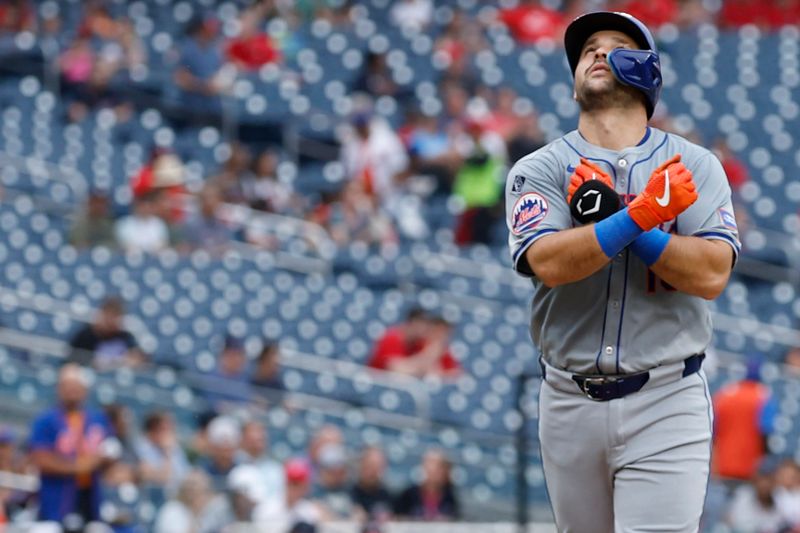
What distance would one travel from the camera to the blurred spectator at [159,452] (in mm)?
8148

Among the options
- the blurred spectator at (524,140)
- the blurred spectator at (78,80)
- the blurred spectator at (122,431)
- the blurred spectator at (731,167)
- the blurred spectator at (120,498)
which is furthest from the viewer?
the blurred spectator at (78,80)

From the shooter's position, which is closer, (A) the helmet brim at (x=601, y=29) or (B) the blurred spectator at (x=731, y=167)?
(A) the helmet brim at (x=601, y=29)

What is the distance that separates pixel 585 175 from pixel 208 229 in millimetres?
7898

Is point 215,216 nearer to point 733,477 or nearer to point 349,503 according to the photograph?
point 349,503

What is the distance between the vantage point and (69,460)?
7578mm

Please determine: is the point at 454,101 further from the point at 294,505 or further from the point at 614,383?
the point at 614,383

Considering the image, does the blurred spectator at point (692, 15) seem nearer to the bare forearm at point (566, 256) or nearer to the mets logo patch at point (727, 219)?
the mets logo patch at point (727, 219)

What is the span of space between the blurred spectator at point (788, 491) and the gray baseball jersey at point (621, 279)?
3.98 meters

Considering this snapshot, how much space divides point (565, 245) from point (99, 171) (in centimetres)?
935

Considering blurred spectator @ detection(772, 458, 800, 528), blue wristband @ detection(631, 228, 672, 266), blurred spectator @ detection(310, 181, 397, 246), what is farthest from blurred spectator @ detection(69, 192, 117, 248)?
blue wristband @ detection(631, 228, 672, 266)

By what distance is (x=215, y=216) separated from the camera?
446 inches

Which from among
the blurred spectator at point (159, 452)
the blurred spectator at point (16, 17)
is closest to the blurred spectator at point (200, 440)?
the blurred spectator at point (159, 452)

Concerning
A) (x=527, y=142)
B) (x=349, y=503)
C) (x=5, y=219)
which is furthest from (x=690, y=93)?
(x=349, y=503)

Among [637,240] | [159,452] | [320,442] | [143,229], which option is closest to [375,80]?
[143,229]
